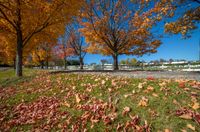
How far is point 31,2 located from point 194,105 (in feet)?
37.2

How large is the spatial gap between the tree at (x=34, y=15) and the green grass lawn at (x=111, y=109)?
747 cm

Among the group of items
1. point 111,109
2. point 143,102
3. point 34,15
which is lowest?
point 111,109

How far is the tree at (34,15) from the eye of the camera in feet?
42.8

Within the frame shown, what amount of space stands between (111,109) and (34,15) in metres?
10.7

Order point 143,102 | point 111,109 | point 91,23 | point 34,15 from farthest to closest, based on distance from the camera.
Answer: point 91,23, point 34,15, point 111,109, point 143,102

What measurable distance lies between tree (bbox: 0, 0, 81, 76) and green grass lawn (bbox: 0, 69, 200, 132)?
7.47m

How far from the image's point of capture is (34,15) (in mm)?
13914

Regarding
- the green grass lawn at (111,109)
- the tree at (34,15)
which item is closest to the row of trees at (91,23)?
the tree at (34,15)

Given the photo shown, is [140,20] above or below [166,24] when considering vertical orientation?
above

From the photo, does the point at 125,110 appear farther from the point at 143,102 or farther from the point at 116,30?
the point at 116,30

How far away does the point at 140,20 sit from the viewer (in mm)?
19859

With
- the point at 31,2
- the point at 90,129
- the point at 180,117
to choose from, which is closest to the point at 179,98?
the point at 180,117

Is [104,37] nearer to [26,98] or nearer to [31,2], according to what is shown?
[31,2]

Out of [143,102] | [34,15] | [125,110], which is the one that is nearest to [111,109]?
[125,110]
